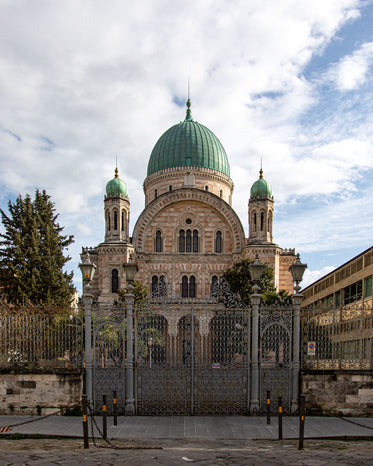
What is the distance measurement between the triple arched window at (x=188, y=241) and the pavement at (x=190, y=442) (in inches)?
1073

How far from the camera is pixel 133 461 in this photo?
806 centimetres

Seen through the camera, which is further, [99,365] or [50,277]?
[50,277]

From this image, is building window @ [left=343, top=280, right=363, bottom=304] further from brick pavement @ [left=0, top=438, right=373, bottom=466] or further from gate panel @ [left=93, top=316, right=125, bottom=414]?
brick pavement @ [left=0, top=438, right=373, bottom=466]

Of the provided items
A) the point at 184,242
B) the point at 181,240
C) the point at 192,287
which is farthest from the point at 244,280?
the point at 181,240

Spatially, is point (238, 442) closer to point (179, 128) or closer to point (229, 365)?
point (229, 365)

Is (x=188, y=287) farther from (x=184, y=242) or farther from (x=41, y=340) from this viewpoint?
(x=41, y=340)

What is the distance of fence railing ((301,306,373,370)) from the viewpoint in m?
13.0

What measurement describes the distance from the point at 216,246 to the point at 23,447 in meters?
31.3

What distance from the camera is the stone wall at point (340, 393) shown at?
12.7 m

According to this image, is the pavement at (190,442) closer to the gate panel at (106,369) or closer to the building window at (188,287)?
the gate panel at (106,369)

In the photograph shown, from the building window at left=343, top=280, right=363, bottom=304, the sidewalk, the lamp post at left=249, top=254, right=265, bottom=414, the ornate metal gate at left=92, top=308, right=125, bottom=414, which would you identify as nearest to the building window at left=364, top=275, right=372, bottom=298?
the building window at left=343, top=280, right=363, bottom=304

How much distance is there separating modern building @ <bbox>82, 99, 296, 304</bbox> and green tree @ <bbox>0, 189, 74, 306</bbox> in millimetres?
10980

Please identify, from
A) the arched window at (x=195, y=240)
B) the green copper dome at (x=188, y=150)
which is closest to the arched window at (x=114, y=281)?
the arched window at (x=195, y=240)

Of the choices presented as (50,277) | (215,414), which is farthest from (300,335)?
(50,277)
